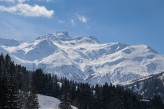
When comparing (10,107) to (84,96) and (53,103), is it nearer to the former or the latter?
(53,103)

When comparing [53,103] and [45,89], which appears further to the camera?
[45,89]

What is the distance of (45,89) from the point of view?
7397 inches

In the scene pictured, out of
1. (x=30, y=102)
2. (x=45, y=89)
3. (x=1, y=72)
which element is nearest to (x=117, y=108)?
(x=45, y=89)

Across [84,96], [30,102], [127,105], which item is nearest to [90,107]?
[84,96]

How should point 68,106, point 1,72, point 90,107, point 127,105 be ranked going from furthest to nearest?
point 127,105, point 90,107, point 1,72, point 68,106

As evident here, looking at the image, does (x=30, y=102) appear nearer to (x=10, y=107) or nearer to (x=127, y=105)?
(x=10, y=107)

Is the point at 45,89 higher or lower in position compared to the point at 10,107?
higher

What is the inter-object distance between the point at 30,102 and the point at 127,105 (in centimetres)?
9706

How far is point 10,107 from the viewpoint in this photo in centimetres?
5328

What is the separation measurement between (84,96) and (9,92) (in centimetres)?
14327

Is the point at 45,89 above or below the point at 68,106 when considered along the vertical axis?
above

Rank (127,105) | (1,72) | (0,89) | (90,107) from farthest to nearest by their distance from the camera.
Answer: (127,105), (90,107), (1,72), (0,89)

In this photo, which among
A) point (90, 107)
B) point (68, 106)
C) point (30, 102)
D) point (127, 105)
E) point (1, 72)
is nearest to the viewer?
point (30, 102)

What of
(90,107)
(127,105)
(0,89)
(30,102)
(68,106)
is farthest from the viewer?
(127,105)
